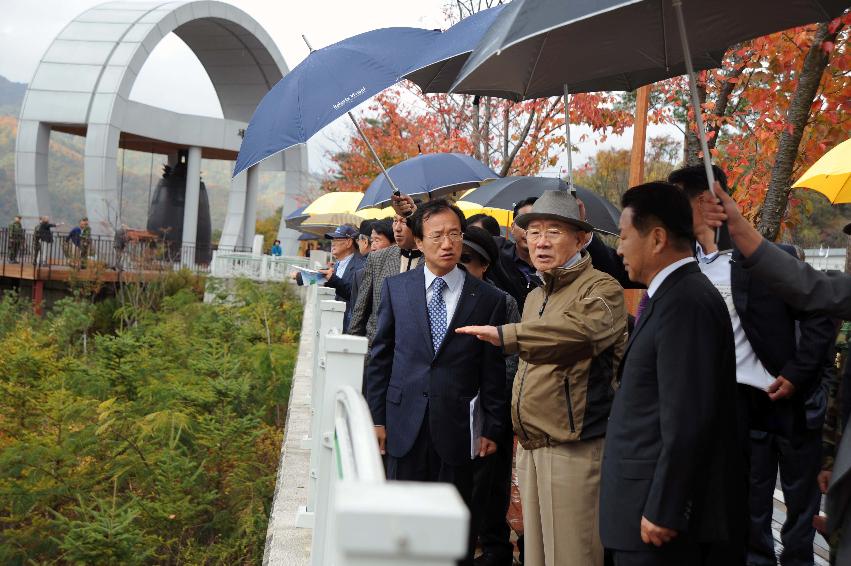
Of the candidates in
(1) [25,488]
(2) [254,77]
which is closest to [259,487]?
(1) [25,488]

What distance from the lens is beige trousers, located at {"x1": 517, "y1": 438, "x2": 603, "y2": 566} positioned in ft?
11.8

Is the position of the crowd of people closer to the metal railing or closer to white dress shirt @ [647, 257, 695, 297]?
white dress shirt @ [647, 257, 695, 297]

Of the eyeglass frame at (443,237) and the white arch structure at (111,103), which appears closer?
the eyeglass frame at (443,237)

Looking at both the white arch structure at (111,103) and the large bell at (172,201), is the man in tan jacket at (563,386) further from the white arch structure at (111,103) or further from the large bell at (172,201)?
the large bell at (172,201)

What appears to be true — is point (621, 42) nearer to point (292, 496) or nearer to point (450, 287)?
point (450, 287)

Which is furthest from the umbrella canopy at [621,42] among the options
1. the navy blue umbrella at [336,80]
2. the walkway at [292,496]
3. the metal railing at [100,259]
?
the metal railing at [100,259]

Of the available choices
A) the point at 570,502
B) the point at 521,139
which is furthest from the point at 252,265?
the point at 570,502

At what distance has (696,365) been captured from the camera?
2.85m

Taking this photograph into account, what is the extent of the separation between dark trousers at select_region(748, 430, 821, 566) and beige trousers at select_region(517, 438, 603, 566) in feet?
5.63

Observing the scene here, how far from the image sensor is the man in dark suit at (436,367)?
13.5 feet

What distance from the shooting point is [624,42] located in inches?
165

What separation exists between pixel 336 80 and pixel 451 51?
0.71m

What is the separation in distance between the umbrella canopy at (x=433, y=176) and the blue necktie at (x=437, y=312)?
3.77 m

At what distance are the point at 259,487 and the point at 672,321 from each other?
16.8ft
